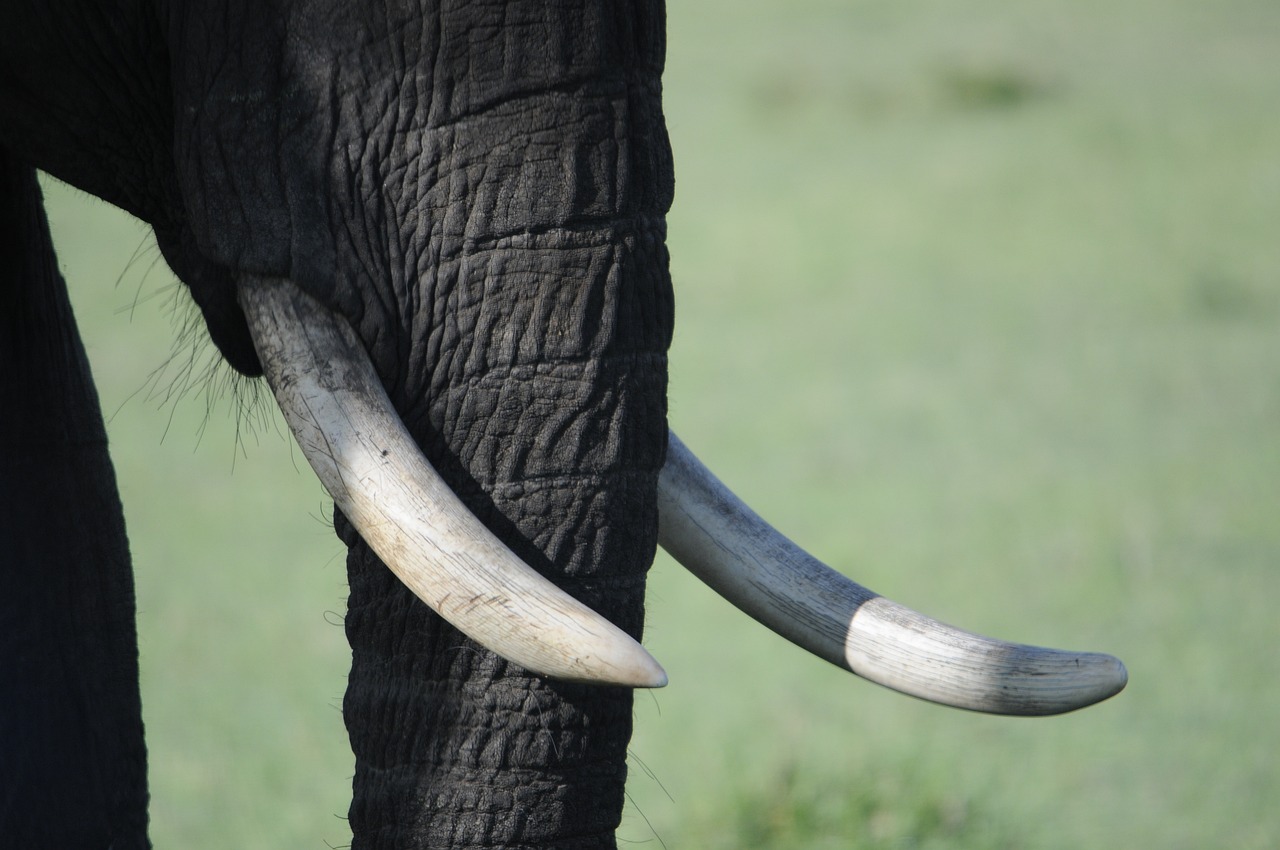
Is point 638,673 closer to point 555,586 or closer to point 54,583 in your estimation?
point 555,586

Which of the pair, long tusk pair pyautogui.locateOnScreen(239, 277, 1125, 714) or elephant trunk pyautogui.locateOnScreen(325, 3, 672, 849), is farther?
elephant trunk pyautogui.locateOnScreen(325, 3, 672, 849)

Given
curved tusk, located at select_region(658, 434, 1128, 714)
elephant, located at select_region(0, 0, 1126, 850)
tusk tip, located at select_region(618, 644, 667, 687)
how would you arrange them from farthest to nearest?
curved tusk, located at select_region(658, 434, 1128, 714)
elephant, located at select_region(0, 0, 1126, 850)
tusk tip, located at select_region(618, 644, 667, 687)

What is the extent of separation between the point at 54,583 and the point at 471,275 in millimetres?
864

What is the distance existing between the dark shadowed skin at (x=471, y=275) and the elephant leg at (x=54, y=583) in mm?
542

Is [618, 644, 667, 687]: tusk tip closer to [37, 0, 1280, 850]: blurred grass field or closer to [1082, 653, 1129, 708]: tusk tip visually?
[1082, 653, 1129, 708]: tusk tip

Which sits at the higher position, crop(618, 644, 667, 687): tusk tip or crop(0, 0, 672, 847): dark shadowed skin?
crop(0, 0, 672, 847): dark shadowed skin

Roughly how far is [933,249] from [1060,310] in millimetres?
848

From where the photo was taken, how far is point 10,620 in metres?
1.83

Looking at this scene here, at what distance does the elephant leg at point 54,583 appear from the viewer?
1.83 m

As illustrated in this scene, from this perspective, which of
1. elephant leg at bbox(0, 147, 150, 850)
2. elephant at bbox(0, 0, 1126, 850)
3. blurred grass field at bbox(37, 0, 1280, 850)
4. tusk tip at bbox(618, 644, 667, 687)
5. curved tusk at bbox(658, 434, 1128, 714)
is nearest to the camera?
tusk tip at bbox(618, 644, 667, 687)

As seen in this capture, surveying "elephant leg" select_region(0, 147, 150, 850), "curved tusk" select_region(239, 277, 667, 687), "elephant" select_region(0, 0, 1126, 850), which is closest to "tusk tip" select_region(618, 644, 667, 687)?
"curved tusk" select_region(239, 277, 667, 687)

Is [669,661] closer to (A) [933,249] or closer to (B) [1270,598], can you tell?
(B) [1270,598]

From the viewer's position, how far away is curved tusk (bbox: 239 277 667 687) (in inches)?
46.1

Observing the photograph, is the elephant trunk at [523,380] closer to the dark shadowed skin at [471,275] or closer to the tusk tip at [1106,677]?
the dark shadowed skin at [471,275]
